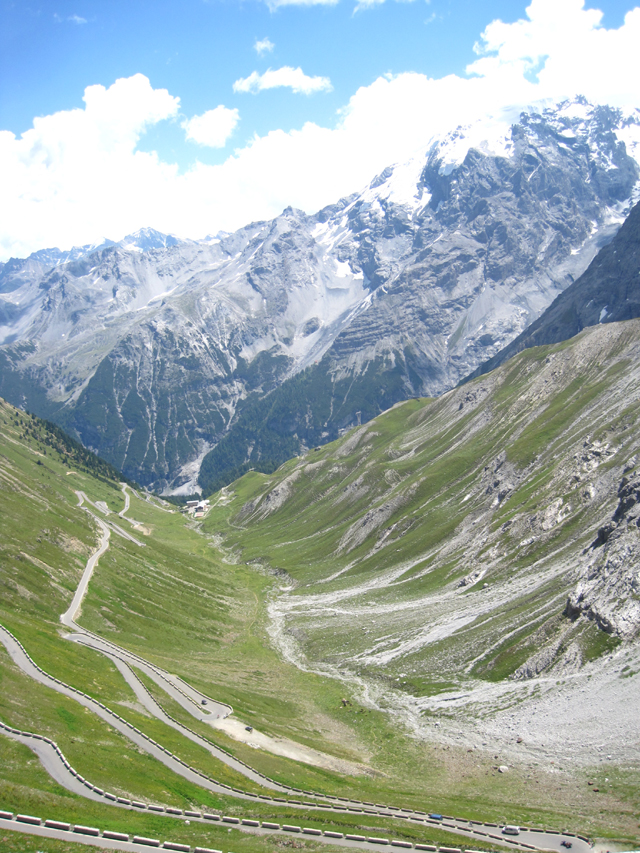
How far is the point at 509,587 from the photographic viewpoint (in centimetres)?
11244

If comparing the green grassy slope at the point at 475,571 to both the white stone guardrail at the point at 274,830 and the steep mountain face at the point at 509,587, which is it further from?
the white stone guardrail at the point at 274,830

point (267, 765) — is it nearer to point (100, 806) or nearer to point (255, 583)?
point (100, 806)

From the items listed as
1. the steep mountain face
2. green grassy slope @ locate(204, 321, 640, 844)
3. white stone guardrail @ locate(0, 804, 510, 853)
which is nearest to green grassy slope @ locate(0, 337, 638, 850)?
green grassy slope @ locate(204, 321, 640, 844)

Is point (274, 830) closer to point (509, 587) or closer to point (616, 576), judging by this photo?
point (616, 576)

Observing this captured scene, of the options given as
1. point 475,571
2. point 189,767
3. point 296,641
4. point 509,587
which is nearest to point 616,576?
point 509,587

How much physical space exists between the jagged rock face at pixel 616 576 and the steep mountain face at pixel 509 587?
258 millimetres

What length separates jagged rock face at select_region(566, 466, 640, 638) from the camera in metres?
81.7

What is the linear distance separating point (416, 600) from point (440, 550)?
22.4 m

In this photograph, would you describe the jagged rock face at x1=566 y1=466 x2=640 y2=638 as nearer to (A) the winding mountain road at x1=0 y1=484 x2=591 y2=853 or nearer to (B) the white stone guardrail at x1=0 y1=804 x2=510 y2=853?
(A) the winding mountain road at x1=0 y1=484 x2=591 y2=853

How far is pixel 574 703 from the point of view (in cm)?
7444

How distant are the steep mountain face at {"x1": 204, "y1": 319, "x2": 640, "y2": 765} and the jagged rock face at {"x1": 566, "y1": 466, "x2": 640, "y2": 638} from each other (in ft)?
0.85

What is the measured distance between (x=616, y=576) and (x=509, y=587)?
2745cm

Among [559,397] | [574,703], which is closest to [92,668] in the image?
[574,703]

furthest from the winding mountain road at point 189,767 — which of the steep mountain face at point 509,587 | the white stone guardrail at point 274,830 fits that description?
the steep mountain face at point 509,587
